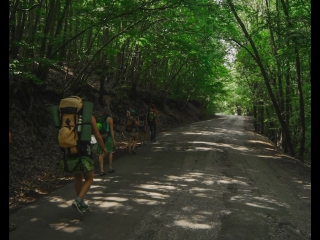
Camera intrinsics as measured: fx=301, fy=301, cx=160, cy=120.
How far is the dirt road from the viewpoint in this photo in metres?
4.63

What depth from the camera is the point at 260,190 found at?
7.21 m

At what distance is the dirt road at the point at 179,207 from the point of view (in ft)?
15.2

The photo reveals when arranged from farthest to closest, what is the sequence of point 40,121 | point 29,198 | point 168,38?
point 168,38, point 40,121, point 29,198

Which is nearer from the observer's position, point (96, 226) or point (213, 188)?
point (96, 226)

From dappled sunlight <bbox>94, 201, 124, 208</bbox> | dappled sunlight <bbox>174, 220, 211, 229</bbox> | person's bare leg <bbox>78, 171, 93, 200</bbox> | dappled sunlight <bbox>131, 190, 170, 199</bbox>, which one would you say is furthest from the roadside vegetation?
dappled sunlight <bbox>174, 220, 211, 229</bbox>

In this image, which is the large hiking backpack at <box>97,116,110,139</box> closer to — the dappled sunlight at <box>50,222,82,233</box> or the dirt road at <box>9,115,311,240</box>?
the dirt road at <box>9,115,311,240</box>

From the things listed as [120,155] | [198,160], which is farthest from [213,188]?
[120,155]

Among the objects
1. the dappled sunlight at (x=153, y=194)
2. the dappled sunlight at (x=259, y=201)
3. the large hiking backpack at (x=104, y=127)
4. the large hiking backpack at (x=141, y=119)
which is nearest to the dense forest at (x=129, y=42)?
the large hiking backpack at (x=104, y=127)

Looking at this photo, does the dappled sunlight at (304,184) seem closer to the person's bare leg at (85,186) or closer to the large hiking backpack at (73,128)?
the person's bare leg at (85,186)

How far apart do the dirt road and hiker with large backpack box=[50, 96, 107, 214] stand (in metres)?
0.61

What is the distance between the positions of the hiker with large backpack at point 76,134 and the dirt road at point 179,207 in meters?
0.61

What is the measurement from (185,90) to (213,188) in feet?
78.4

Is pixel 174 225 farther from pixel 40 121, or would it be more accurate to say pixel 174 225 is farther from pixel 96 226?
pixel 40 121
